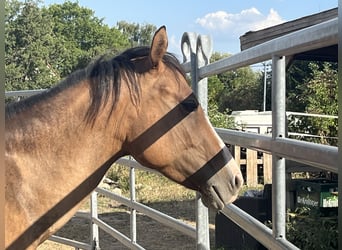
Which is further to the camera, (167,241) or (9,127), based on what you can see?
(167,241)

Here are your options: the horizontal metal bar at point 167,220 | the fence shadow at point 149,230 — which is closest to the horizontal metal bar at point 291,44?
the horizontal metal bar at point 167,220

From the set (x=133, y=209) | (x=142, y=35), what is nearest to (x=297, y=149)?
(x=133, y=209)

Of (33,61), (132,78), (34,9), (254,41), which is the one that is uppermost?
(34,9)

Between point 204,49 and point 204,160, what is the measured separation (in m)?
0.63

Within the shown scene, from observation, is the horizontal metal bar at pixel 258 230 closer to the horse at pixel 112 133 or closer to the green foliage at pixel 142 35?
the horse at pixel 112 133

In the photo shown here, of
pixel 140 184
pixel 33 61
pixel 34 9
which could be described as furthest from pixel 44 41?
pixel 140 184

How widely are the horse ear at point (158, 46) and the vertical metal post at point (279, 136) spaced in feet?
1.48

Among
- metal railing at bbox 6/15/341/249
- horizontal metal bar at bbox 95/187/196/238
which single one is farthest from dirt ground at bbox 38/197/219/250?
metal railing at bbox 6/15/341/249

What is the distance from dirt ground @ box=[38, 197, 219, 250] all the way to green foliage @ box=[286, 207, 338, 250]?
4.09 ft

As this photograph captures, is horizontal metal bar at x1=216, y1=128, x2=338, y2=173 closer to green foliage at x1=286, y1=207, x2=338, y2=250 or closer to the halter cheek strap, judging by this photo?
the halter cheek strap

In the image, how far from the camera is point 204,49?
6.95ft

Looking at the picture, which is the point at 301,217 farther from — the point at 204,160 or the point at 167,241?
the point at 204,160

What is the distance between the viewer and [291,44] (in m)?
1.26

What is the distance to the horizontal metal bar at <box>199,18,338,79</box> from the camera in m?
1.08
